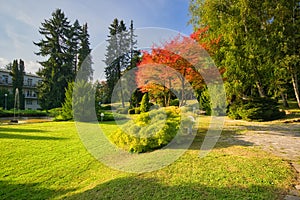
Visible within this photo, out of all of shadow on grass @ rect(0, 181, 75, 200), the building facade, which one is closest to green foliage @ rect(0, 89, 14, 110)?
the building facade

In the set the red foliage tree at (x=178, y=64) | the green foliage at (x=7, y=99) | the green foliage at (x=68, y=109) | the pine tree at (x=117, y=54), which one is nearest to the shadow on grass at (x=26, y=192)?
the red foliage tree at (x=178, y=64)

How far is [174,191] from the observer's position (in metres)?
2.45

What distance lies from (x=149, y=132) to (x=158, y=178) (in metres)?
2.06

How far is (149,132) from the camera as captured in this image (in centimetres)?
492

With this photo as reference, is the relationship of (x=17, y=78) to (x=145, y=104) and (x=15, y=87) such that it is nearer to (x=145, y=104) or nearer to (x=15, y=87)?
(x=15, y=87)

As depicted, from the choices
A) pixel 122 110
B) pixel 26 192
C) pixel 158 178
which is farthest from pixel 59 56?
pixel 158 178

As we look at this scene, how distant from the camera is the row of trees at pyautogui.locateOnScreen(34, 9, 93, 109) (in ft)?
75.2

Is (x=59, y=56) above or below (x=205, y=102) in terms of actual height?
above

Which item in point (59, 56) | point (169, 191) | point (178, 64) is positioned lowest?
point (169, 191)

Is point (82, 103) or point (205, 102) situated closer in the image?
point (82, 103)

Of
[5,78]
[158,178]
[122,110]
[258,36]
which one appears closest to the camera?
[158,178]

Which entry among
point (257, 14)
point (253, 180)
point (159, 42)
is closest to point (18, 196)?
point (253, 180)

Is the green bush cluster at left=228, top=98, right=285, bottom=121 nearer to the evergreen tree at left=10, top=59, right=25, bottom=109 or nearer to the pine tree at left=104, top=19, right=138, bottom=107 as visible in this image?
the pine tree at left=104, top=19, right=138, bottom=107

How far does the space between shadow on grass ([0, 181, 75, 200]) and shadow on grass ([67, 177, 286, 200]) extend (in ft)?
1.38
